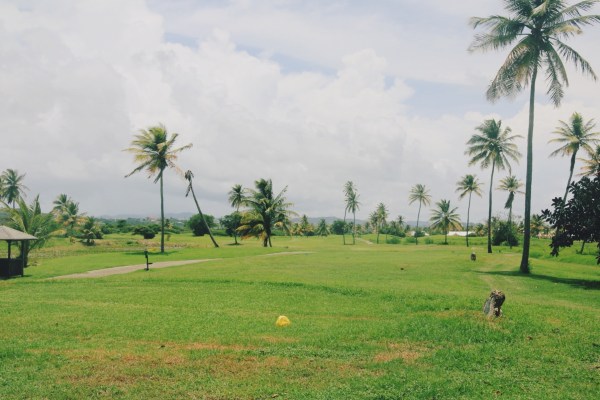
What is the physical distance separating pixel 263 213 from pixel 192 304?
2036 inches

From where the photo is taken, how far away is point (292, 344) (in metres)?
12.0

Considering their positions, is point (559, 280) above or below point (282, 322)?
below

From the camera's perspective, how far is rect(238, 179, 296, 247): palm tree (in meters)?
69.4

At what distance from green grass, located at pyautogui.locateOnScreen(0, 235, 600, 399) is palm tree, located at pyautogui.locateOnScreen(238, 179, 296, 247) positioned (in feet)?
151

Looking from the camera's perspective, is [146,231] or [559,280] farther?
[146,231]

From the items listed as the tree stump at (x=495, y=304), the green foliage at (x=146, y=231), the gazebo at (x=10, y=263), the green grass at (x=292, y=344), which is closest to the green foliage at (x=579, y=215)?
the green grass at (x=292, y=344)

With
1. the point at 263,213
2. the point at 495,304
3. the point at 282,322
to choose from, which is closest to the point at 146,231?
the point at 263,213

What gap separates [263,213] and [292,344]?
192 feet

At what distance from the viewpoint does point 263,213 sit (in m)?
70.1

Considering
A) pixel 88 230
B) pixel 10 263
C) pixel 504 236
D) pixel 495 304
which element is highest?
pixel 504 236

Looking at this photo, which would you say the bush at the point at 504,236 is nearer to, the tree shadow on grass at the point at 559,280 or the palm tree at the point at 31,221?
the tree shadow on grass at the point at 559,280

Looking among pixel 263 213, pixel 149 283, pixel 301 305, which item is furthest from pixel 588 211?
pixel 263 213

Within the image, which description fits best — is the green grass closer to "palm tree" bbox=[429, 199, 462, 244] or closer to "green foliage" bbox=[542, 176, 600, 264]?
"green foliage" bbox=[542, 176, 600, 264]

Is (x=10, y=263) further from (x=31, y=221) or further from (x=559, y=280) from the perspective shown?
(x=559, y=280)
